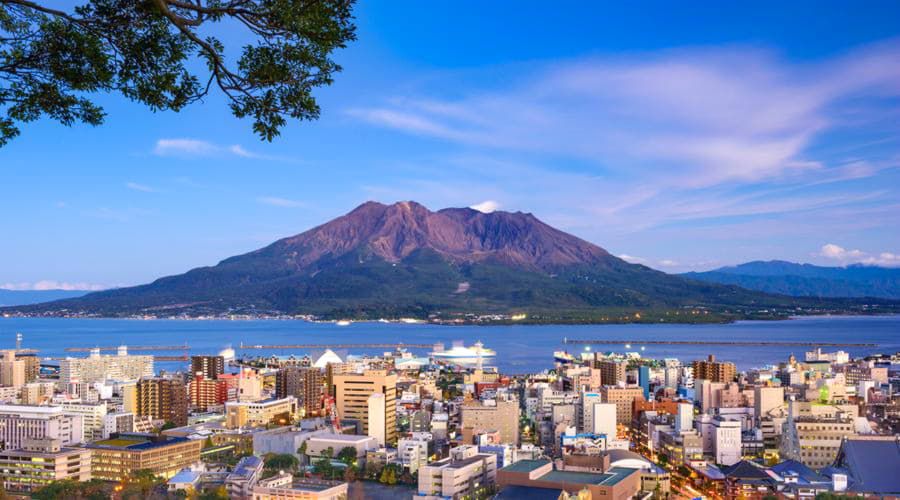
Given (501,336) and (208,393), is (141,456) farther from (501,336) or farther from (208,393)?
(501,336)

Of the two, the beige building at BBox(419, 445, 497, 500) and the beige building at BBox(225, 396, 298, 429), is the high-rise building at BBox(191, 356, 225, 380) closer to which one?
the beige building at BBox(225, 396, 298, 429)

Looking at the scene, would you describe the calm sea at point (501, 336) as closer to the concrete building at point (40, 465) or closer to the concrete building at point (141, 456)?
the concrete building at point (141, 456)

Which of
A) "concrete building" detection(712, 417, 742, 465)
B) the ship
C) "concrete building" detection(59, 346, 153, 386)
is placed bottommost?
"concrete building" detection(712, 417, 742, 465)

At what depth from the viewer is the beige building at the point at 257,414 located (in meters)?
17.6

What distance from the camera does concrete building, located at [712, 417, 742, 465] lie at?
14.9 meters

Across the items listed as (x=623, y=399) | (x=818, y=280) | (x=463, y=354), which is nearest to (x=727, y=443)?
(x=623, y=399)

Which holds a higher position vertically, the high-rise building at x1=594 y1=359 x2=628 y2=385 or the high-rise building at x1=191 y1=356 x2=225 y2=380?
the high-rise building at x1=191 y1=356 x2=225 y2=380

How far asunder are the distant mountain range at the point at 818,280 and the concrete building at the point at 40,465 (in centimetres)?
11611

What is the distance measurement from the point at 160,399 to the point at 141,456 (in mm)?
6599

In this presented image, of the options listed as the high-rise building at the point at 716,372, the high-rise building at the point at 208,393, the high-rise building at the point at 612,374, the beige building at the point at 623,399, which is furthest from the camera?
the high-rise building at the point at 612,374

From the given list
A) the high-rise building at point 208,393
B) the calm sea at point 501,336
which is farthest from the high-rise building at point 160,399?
the calm sea at point 501,336

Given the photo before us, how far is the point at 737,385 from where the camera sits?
20.7 metres

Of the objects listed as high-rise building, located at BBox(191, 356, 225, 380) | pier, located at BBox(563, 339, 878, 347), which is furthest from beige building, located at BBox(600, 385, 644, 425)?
pier, located at BBox(563, 339, 878, 347)

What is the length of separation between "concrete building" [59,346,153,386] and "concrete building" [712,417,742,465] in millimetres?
18422
